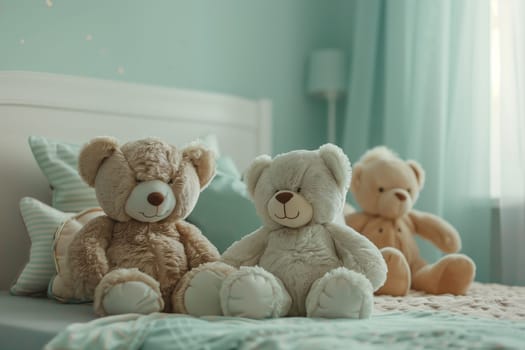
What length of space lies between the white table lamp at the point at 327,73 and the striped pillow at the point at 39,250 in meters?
1.59

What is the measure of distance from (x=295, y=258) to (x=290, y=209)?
0.11 meters

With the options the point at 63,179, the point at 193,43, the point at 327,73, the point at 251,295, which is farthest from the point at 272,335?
the point at 327,73

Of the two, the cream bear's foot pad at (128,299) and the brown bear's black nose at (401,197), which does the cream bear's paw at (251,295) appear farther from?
the brown bear's black nose at (401,197)

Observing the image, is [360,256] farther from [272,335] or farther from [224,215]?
[224,215]

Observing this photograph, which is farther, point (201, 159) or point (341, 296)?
point (201, 159)

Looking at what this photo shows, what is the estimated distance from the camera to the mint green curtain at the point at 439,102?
2740mm

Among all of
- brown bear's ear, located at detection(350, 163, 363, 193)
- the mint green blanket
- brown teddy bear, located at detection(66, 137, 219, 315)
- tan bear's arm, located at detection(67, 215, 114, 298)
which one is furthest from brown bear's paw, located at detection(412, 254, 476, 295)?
tan bear's arm, located at detection(67, 215, 114, 298)

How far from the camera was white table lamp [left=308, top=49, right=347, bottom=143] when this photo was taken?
319cm

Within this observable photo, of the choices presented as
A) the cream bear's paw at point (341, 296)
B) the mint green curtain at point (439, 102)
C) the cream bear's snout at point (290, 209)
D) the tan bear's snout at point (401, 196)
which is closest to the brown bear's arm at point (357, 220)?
the tan bear's snout at point (401, 196)

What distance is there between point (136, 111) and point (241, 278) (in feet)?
3.98

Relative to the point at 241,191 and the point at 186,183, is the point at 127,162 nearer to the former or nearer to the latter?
the point at 186,183

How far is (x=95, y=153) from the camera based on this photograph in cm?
166

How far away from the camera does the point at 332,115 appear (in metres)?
3.30

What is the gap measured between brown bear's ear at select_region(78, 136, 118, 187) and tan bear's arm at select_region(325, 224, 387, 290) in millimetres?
578
